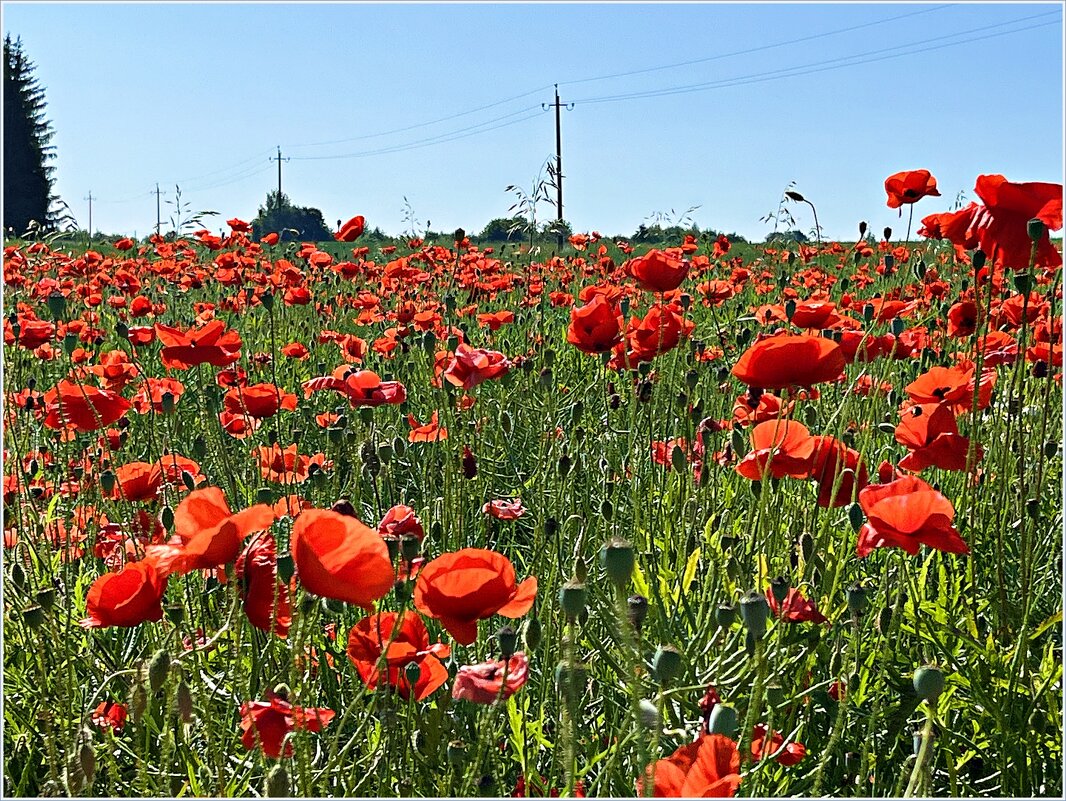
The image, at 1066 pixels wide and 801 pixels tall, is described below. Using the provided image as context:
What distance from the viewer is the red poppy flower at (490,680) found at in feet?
3.62

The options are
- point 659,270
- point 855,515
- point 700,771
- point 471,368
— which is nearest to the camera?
point 700,771

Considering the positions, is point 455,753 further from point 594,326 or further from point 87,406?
point 87,406

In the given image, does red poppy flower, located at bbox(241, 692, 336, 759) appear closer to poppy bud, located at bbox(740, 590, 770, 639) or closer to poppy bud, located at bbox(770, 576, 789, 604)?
poppy bud, located at bbox(740, 590, 770, 639)

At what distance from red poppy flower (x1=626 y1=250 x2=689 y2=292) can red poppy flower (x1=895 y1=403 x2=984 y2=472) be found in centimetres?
66

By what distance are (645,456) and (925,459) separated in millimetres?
933

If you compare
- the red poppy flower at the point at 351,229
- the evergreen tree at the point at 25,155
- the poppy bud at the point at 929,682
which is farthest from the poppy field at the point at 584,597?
the evergreen tree at the point at 25,155

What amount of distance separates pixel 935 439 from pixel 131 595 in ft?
3.89

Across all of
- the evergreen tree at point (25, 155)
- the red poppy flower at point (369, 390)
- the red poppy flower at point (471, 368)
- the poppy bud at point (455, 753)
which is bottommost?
the poppy bud at point (455, 753)

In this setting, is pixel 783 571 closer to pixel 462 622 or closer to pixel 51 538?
pixel 462 622

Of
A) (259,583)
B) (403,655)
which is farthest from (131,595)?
(403,655)

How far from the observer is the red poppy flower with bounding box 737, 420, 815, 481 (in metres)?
1.56

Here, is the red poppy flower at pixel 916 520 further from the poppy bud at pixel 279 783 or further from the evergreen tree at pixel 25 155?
the evergreen tree at pixel 25 155

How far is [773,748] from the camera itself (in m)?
1.27

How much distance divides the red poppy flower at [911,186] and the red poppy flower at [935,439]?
0.58 m
